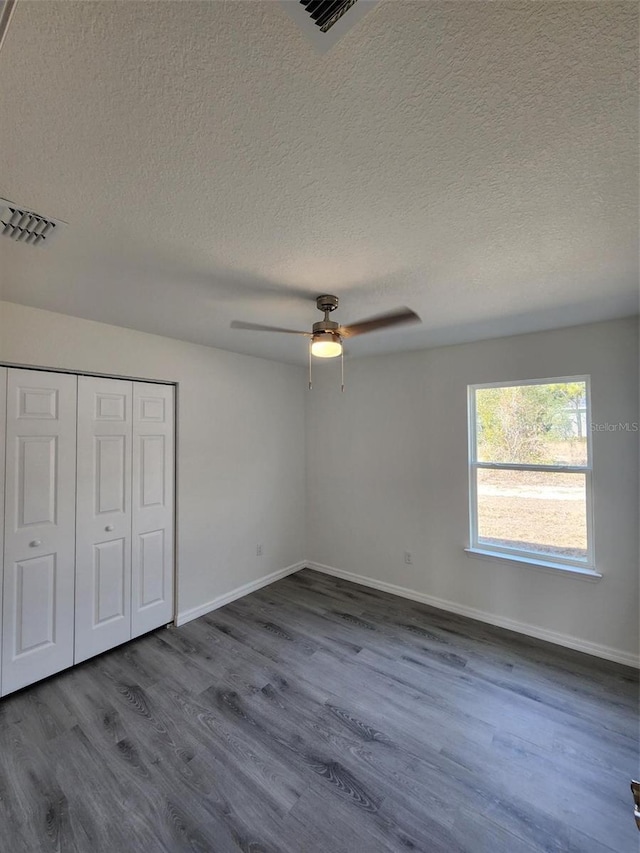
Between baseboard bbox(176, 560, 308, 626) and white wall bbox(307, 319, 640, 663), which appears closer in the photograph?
white wall bbox(307, 319, 640, 663)

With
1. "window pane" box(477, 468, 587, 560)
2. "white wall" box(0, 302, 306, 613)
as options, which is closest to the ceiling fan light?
"white wall" box(0, 302, 306, 613)

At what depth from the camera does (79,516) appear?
8.41 feet

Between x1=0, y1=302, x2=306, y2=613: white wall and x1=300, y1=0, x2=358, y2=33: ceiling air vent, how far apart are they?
2.52m

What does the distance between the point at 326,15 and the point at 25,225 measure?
1373mm

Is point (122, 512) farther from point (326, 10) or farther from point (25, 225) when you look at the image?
point (326, 10)

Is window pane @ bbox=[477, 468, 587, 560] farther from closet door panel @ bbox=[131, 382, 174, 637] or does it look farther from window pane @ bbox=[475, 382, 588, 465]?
closet door panel @ bbox=[131, 382, 174, 637]

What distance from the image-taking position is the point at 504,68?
815mm

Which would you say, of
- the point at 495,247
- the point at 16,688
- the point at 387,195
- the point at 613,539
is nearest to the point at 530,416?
the point at 613,539

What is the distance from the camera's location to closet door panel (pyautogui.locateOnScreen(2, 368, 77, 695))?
226 cm

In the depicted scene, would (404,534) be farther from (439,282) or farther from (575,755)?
(439,282)

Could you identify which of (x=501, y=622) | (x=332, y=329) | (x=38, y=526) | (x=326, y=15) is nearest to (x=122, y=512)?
(x=38, y=526)

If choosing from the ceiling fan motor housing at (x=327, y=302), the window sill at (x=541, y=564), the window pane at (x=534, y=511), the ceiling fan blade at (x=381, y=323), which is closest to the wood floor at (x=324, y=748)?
the window sill at (x=541, y=564)

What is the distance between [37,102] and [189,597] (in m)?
3.33

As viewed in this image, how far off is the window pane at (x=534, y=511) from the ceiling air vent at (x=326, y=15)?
122 inches
